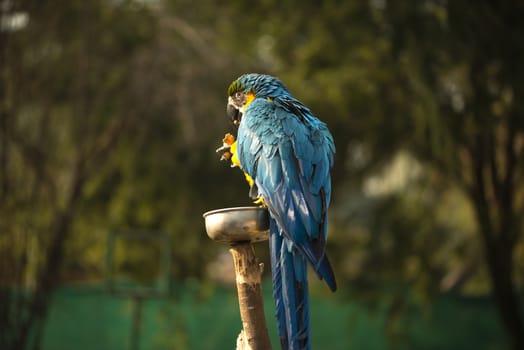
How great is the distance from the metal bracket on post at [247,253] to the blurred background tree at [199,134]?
3.26 m

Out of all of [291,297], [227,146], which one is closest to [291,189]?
[291,297]

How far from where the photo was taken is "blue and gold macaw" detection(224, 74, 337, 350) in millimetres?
1941

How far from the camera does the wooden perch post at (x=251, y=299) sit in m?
2.32

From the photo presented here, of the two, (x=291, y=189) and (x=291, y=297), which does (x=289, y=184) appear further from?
(x=291, y=297)

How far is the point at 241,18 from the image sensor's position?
6809 millimetres

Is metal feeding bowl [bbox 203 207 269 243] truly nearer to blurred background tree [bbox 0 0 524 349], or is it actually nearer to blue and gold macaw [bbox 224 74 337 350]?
blue and gold macaw [bbox 224 74 337 350]

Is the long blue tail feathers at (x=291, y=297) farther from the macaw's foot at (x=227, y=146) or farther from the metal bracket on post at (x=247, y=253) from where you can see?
the macaw's foot at (x=227, y=146)

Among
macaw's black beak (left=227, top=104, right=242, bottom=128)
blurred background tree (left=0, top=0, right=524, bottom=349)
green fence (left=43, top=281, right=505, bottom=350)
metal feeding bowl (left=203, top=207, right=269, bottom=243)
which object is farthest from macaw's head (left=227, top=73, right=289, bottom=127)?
green fence (left=43, top=281, right=505, bottom=350)

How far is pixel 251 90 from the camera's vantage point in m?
2.45

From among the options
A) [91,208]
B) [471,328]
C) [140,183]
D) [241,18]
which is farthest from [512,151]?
[91,208]

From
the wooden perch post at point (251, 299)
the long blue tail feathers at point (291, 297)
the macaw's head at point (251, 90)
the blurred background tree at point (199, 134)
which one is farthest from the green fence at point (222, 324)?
the long blue tail feathers at point (291, 297)

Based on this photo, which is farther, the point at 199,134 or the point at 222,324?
the point at 222,324

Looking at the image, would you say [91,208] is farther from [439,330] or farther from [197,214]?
[439,330]

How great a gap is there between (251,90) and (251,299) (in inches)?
30.6
